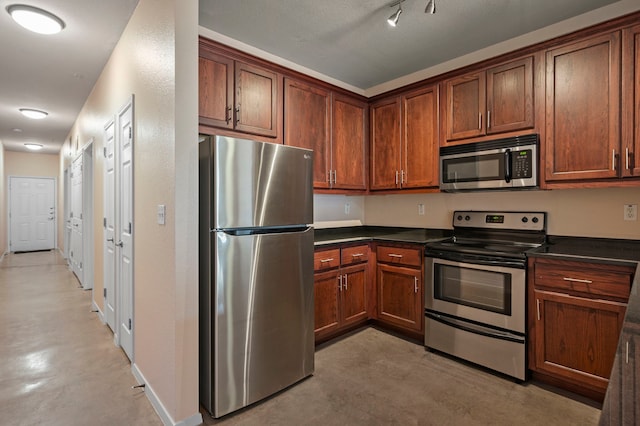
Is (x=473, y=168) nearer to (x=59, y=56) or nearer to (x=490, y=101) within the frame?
(x=490, y=101)

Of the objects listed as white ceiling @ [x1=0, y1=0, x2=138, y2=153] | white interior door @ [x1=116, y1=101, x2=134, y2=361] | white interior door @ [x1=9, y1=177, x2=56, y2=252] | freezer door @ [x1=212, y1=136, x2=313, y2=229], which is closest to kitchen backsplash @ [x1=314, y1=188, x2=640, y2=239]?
freezer door @ [x1=212, y1=136, x2=313, y2=229]

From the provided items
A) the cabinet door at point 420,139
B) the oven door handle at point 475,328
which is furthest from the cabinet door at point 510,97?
the oven door handle at point 475,328

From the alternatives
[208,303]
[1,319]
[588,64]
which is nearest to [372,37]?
[588,64]

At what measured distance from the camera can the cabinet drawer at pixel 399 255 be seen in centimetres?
290

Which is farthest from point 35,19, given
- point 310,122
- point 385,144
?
point 385,144

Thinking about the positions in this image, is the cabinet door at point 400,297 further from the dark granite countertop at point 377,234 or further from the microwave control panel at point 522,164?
the microwave control panel at point 522,164

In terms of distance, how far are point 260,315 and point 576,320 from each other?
1.98m

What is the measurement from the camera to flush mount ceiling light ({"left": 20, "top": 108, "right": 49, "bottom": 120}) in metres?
4.58

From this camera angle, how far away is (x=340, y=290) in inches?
118

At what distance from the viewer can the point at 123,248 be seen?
273 cm

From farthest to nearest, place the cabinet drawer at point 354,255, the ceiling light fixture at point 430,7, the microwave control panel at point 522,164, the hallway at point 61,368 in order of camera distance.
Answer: the cabinet drawer at point 354,255
the microwave control panel at point 522,164
the ceiling light fixture at point 430,7
the hallway at point 61,368

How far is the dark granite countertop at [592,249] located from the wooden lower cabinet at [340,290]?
1.40 m

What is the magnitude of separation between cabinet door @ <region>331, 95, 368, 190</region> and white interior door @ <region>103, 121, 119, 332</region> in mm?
2017

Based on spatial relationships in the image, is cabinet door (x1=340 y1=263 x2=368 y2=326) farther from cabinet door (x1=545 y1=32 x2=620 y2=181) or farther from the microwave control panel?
cabinet door (x1=545 y1=32 x2=620 y2=181)
